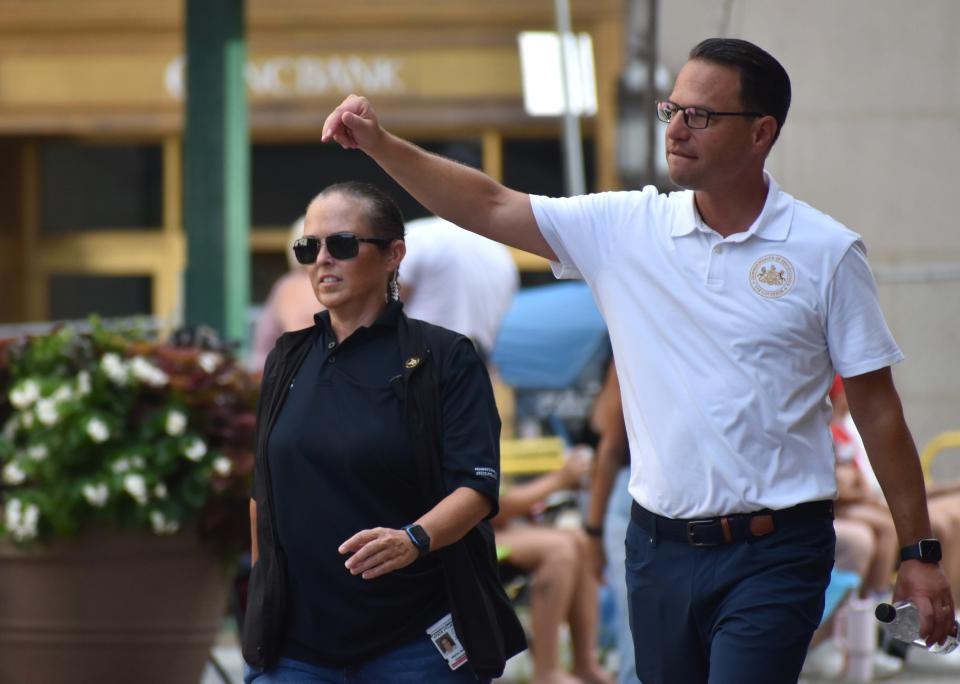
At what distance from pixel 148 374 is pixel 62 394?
318 mm

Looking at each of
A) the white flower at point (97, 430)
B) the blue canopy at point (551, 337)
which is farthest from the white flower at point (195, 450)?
the blue canopy at point (551, 337)

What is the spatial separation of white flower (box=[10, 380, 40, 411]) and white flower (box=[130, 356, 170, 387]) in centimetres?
36

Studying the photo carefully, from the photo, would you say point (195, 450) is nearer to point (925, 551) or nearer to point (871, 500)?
point (925, 551)

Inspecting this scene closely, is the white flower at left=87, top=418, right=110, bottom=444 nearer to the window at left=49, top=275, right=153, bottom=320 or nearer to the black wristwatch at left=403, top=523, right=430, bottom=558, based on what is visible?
the black wristwatch at left=403, top=523, right=430, bottom=558

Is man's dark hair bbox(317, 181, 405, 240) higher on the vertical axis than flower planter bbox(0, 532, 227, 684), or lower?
higher

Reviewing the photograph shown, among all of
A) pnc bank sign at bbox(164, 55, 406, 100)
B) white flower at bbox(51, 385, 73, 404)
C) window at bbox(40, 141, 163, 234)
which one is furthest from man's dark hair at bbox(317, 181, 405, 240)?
window at bbox(40, 141, 163, 234)

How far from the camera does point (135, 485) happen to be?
604 centimetres

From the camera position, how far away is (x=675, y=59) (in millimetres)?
8188

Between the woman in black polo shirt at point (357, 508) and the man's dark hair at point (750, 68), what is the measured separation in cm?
88

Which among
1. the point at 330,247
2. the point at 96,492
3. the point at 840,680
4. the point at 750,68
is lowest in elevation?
the point at 840,680

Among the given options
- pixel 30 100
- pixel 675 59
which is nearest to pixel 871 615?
pixel 675 59

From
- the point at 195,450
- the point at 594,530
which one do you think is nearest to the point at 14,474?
the point at 195,450

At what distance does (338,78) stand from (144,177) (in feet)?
7.68

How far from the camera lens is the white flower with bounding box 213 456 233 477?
6191 mm
